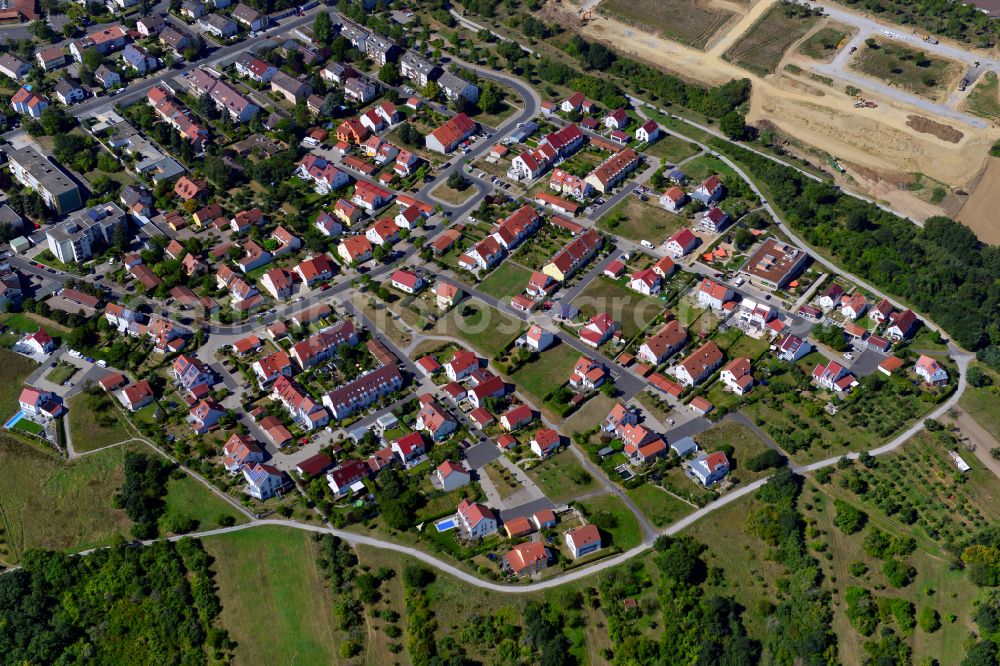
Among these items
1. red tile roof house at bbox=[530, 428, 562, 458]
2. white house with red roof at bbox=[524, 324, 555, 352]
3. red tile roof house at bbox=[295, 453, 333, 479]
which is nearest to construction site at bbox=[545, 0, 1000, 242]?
white house with red roof at bbox=[524, 324, 555, 352]

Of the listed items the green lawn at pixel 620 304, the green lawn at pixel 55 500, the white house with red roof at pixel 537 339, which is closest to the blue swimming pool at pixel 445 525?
the white house with red roof at pixel 537 339

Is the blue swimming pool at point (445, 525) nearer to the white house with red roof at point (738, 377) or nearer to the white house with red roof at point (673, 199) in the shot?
the white house with red roof at point (738, 377)

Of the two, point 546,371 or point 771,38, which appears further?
point 771,38

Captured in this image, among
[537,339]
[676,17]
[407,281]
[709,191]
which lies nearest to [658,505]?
[537,339]

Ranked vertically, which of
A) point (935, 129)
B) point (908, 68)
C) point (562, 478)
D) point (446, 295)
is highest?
point (908, 68)

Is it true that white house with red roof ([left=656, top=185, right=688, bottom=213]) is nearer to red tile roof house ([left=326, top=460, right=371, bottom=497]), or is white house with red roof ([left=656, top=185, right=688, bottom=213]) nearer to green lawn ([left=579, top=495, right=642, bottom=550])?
green lawn ([left=579, top=495, right=642, bottom=550])

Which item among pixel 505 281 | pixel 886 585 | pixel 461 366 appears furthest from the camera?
pixel 505 281

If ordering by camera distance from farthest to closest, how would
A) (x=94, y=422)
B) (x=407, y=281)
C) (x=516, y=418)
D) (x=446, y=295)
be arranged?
(x=407, y=281) → (x=446, y=295) → (x=94, y=422) → (x=516, y=418)

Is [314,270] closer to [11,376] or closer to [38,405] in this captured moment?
[38,405]
